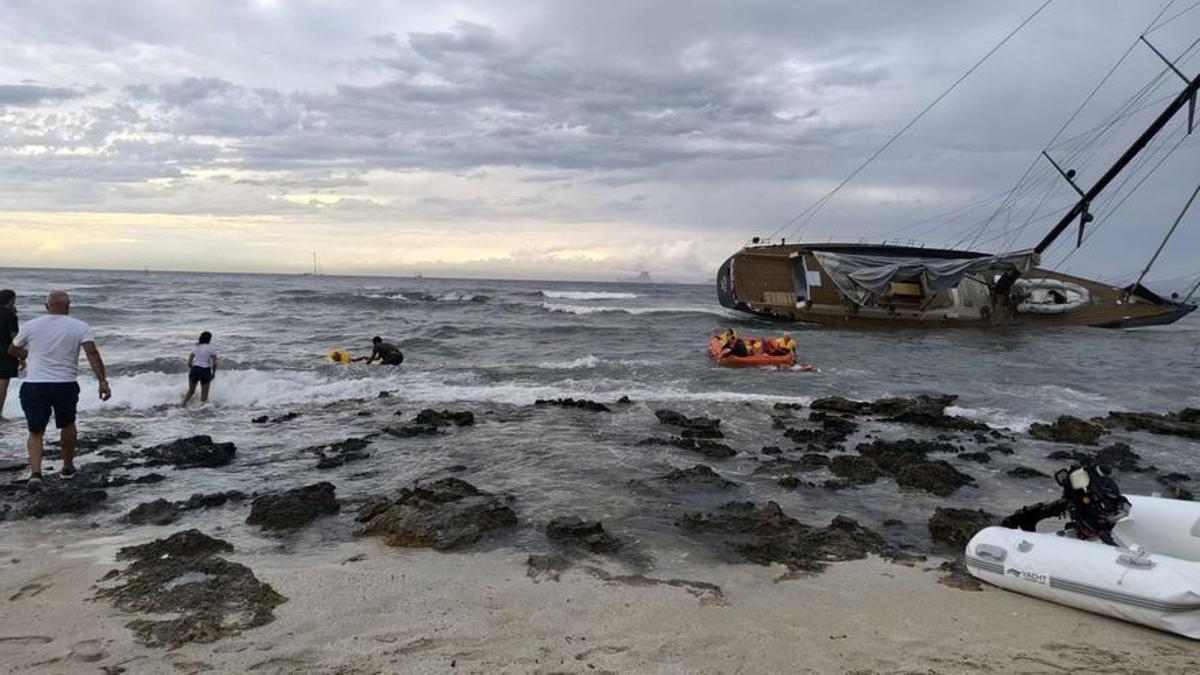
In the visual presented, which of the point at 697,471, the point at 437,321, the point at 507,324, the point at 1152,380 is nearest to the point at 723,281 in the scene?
the point at 507,324

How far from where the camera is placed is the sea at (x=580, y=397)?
783 centimetres

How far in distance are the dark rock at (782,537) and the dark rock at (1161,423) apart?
8.75 metres

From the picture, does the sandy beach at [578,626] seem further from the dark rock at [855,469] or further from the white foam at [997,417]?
the white foam at [997,417]

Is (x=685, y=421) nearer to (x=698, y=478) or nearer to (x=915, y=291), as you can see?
(x=698, y=478)

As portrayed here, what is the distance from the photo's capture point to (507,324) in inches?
1340

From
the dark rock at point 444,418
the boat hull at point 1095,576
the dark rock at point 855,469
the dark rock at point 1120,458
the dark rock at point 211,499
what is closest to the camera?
the boat hull at point 1095,576

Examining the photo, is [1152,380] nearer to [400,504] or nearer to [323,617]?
[400,504]

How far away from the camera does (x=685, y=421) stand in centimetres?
1198

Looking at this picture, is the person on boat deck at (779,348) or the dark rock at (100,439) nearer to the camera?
the dark rock at (100,439)

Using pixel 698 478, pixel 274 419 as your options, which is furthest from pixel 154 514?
pixel 274 419

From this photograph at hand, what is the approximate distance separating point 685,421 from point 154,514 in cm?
753

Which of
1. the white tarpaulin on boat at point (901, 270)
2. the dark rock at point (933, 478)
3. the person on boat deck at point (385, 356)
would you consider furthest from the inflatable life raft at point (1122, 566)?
the white tarpaulin on boat at point (901, 270)

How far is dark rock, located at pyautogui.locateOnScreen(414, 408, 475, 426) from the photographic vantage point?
11.8 meters

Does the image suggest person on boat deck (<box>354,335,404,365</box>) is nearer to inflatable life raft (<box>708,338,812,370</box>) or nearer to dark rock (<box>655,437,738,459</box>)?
inflatable life raft (<box>708,338,812,370</box>)
